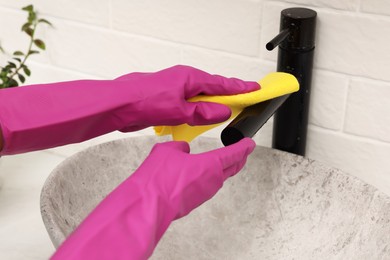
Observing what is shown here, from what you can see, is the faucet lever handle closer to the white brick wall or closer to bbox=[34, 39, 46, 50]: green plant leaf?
the white brick wall

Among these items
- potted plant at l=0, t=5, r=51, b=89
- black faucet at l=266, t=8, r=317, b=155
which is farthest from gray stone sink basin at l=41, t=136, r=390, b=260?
potted plant at l=0, t=5, r=51, b=89

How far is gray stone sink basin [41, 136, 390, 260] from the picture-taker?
75cm

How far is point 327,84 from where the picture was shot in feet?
2.79

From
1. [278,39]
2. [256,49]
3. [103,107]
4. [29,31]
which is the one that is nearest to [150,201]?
[103,107]

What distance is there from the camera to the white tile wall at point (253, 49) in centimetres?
80

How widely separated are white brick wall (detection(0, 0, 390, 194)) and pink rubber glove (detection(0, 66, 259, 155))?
0.50 feet

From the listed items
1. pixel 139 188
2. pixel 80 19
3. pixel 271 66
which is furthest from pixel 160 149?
A: pixel 80 19

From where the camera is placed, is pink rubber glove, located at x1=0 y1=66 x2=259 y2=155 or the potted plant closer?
pink rubber glove, located at x1=0 y1=66 x2=259 y2=155

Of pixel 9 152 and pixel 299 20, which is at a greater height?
pixel 299 20

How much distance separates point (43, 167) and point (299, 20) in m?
0.60

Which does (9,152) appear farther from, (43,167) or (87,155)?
(43,167)

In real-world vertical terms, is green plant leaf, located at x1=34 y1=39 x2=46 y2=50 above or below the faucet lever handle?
below

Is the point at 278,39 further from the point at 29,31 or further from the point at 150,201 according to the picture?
the point at 29,31

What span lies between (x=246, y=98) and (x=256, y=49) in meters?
0.18
